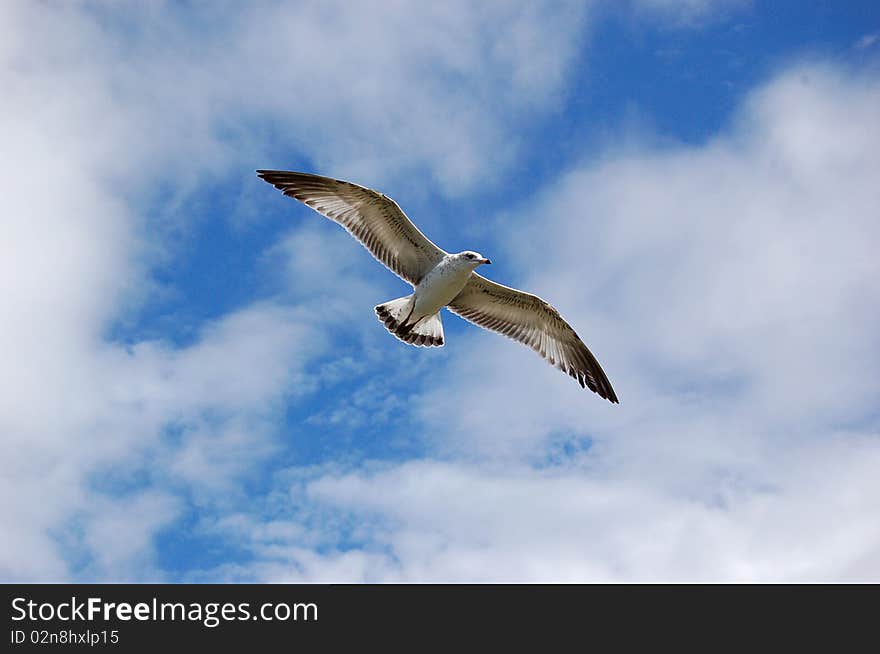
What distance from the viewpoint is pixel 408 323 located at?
1684cm

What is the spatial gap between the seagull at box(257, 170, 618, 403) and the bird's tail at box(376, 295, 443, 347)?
0.02 meters

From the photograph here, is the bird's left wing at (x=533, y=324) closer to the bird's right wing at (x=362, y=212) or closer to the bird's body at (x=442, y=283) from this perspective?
the bird's body at (x=442, y=283)

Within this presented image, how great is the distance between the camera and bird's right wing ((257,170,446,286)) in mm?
15742

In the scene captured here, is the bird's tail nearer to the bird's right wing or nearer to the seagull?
the seagull

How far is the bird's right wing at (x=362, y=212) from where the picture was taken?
51.6 feet

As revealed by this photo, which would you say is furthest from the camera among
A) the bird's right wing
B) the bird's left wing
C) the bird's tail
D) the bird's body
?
the bird's left wing

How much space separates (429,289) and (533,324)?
9.86 ft

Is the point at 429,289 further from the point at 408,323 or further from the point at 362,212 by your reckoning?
the point at 362,212

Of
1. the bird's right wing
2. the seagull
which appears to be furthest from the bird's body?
the bird's right wing

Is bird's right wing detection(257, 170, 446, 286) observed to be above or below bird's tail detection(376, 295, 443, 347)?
above

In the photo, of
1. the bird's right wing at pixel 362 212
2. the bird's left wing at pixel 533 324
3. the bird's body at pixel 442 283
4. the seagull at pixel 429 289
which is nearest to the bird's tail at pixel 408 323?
the seagull at pixel 429 289
